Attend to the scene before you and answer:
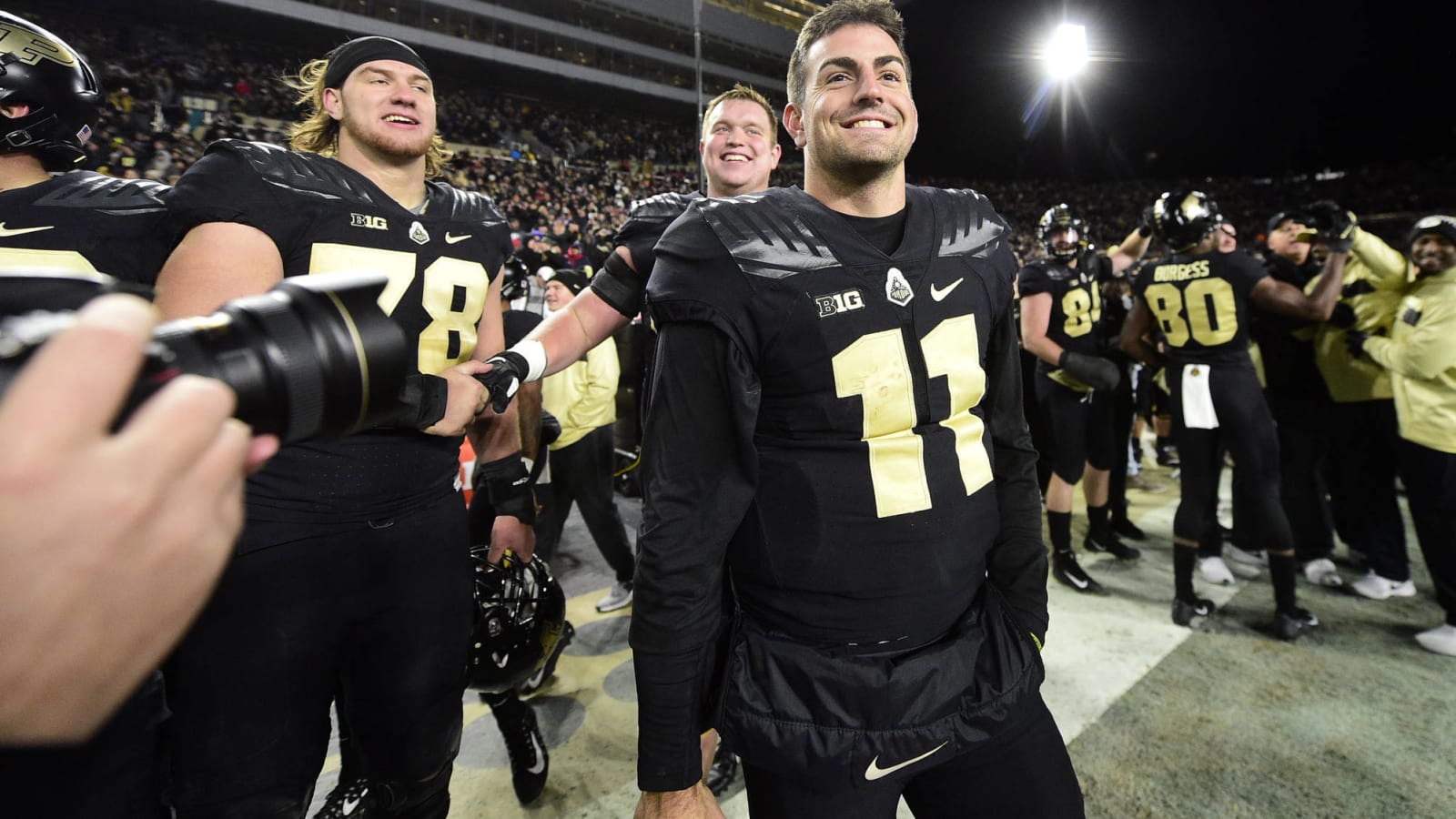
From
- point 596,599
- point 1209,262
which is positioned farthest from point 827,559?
point 1209,262

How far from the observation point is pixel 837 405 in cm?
136

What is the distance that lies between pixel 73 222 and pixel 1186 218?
4838 millimetres

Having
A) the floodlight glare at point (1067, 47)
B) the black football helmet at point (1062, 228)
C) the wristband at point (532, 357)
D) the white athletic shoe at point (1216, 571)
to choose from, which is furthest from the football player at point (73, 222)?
the floodlight glare at point (1067, 47)

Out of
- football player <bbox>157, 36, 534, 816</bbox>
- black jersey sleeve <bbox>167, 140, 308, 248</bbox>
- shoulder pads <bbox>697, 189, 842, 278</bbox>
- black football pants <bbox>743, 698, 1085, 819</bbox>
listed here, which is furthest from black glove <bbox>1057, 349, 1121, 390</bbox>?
black jersey sleeve <bbox>167, 140, 308, 248</bbox>

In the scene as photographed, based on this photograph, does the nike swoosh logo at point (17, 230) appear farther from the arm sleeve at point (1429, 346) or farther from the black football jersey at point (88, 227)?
the arm sleeve at point (1429, 346)

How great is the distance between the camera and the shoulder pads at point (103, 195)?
5.32 feet

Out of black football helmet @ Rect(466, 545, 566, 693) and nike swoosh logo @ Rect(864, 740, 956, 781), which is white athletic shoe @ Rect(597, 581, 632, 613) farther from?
nike swoosh logo @ Rect(864, 740, 956, 781)

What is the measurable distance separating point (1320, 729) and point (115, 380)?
3956 mm

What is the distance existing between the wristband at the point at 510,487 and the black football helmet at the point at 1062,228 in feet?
12.8

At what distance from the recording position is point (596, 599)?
4.31m

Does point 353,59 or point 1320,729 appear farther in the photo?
point 1320,729

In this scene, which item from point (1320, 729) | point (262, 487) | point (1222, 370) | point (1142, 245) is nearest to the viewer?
point (262, 487)

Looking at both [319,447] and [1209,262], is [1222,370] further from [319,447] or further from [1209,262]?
[319,447]

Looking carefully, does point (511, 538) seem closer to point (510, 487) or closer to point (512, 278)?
point (510, 487)
